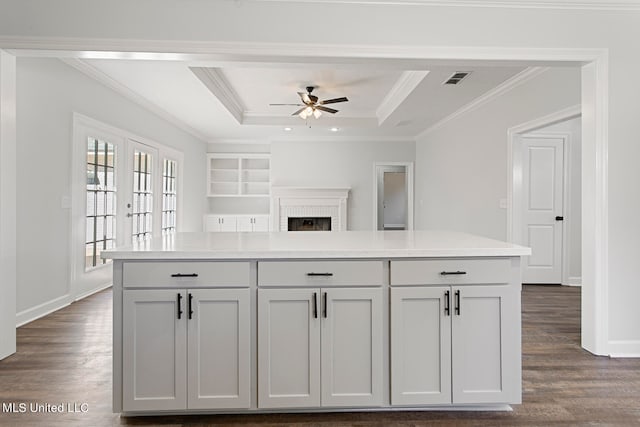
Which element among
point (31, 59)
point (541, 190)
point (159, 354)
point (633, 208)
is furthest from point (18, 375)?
point (541, 190)

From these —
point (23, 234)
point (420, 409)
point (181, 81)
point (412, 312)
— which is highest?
point (181, 81)

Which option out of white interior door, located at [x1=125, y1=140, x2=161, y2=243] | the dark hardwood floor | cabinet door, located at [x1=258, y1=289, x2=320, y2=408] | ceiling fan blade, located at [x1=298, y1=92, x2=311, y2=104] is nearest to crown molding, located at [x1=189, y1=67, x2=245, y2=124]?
ceiling fan blade, located at [x1=298, y1=92, x2=311, y2=104]

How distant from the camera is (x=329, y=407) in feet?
→ 6.42

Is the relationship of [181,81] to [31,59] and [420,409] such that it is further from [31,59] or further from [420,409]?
[420,409]

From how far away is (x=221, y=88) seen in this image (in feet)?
17.3

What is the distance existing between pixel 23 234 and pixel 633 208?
15.5 feet

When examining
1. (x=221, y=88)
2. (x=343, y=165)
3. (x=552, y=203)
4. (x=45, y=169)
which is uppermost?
(x=221, y=88)

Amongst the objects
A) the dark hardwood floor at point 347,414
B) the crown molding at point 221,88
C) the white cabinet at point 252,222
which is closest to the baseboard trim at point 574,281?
the dark hardwood floor at point 347,414

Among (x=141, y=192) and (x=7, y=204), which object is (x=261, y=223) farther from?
(x=7, y=204)

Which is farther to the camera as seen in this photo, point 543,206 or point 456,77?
point 543,206

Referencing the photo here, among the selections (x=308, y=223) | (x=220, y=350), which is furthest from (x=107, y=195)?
(x=308, y=223)

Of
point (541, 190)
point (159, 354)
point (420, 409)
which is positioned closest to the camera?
point (159, 354)

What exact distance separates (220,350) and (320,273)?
590 millimetres

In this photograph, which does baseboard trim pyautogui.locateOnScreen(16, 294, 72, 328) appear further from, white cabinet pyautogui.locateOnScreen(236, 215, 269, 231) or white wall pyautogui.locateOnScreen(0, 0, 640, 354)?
white cabinet pyautogui.locateOnScreen(236, 215, 269, 231)
